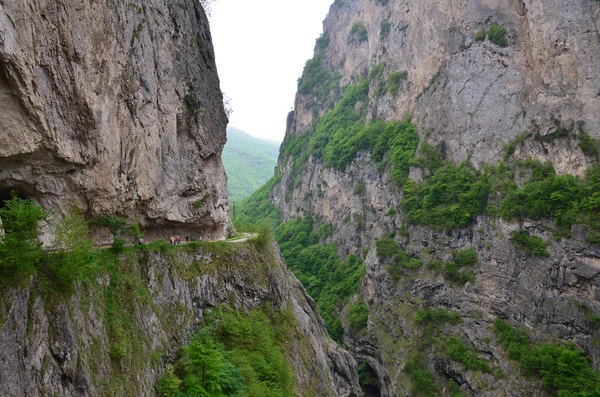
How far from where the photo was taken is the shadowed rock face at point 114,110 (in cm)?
1150

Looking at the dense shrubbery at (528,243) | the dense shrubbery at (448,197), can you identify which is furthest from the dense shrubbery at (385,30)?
the dense shrubbery at (528,243)

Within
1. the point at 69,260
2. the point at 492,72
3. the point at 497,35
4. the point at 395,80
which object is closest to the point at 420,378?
the point at 492,72

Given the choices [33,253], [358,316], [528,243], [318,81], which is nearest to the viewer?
[33,253]

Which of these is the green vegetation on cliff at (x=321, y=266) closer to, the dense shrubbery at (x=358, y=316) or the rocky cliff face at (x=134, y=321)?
the dense shrubbery at (x=358, y=316)

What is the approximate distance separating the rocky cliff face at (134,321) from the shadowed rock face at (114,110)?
3.16 m

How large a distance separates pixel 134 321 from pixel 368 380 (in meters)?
35.4

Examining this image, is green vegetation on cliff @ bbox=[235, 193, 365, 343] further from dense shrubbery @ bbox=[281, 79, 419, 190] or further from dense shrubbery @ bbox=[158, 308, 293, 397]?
dense shrubbery @ bbox=[158, 308, 293, 397]

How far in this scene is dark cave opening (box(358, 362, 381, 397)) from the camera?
140 ft

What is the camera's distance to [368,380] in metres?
42.6

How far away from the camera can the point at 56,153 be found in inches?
506

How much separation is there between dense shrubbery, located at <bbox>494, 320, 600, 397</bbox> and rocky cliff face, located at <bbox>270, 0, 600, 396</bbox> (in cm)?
77

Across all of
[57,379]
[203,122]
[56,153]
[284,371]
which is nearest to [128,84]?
[56,153]

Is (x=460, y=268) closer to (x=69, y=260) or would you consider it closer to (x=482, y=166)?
(x=482, y=166)

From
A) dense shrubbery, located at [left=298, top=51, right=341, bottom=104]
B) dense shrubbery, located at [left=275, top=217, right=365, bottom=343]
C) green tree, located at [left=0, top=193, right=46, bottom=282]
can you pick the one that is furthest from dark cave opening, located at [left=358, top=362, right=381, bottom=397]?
dense shrubbery, located at [left=298, top=51, right=341, bottom=104]
